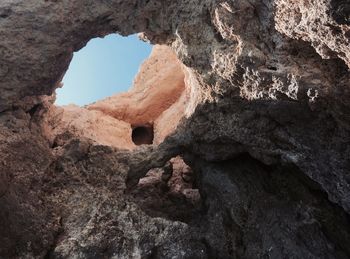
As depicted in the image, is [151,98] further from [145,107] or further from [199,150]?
[199,150]

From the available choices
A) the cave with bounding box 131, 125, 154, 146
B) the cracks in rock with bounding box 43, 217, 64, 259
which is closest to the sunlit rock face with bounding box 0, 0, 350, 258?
the cracks in rock with bounding box 43, 217, 64, 259

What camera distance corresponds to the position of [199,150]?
646cm

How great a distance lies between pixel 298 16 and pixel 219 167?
2923mm

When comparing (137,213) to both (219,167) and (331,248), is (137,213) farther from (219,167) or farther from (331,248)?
(331,248)

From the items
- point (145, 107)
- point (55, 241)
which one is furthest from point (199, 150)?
point (145, 107)

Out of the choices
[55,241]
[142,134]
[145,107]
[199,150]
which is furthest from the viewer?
[142,134]

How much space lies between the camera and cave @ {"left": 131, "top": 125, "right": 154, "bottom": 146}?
10.6m

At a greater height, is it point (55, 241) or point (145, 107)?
point (55, 241)

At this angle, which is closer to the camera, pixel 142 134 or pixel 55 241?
pixel 55 241

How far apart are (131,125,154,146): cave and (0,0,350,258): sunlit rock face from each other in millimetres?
3636

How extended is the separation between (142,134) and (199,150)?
455 cm

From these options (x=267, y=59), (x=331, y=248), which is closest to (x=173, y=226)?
(x=331, y=248)

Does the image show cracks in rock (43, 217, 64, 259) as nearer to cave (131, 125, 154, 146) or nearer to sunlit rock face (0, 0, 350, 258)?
sunlit rock face (0, 0, 350, 258)

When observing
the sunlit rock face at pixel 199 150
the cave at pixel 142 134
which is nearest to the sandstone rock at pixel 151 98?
the cave at pixel 142 134
